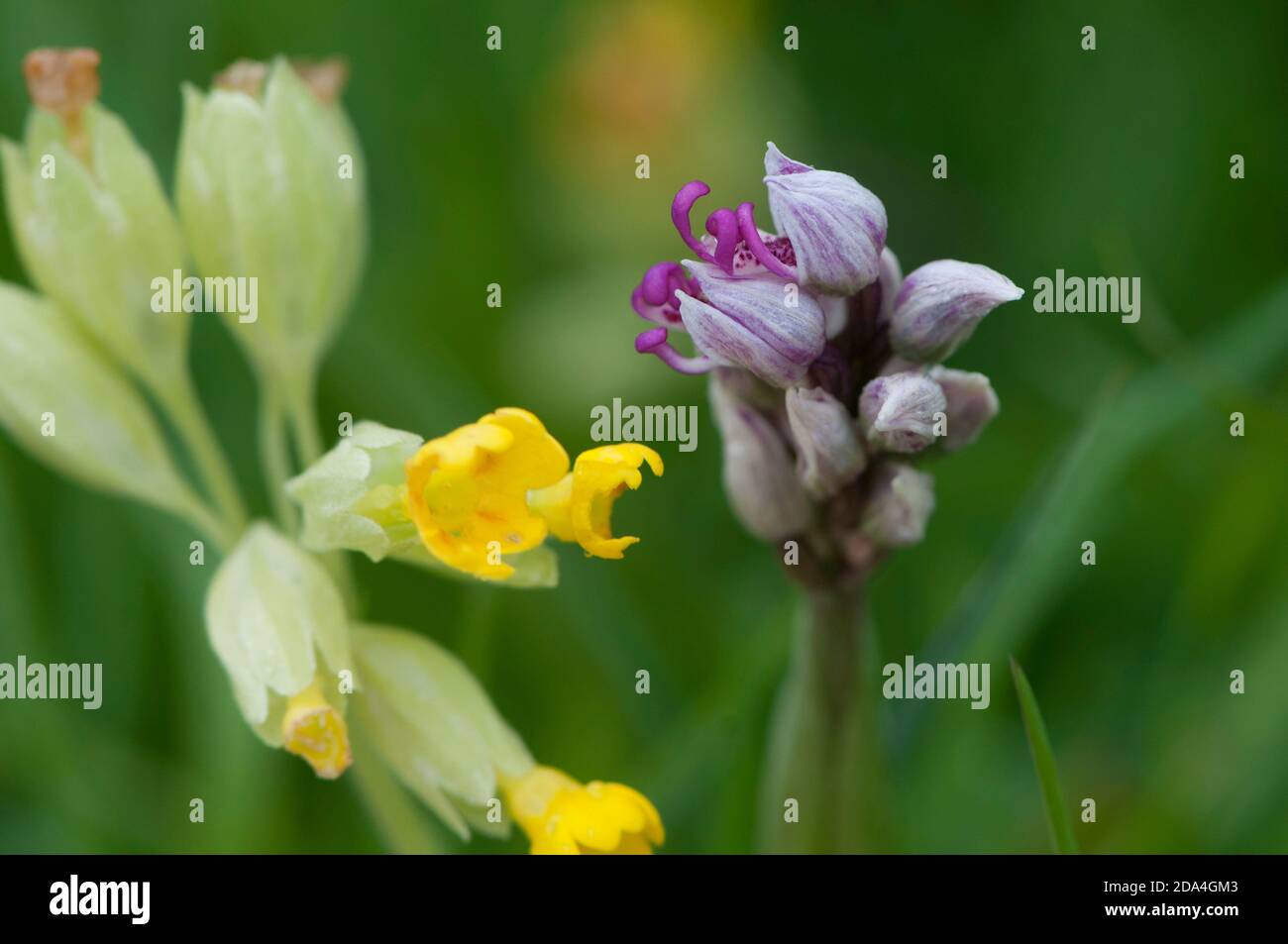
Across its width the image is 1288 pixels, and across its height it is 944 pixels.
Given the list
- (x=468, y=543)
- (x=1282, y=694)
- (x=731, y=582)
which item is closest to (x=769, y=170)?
(x=468, y=543)

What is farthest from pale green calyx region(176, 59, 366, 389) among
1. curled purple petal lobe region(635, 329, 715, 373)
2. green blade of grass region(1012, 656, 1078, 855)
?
green blade of grass region(1012, 656, 1078, 855)

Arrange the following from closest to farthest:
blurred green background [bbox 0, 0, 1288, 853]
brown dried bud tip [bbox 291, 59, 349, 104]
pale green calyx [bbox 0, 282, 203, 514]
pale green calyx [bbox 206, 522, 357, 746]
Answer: pale green calyx [bbox 206, 522, 357, 746] < pale green calyx [bbox 0, 282, 203, 514] < brown dried bud tip [bbox 291, 59, 349, 104] < blurred green background [bbox 0, 0, 1288, 853]

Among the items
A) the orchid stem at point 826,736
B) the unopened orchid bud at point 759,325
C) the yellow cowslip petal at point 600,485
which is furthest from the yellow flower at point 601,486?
the orchid stem at point 826,736

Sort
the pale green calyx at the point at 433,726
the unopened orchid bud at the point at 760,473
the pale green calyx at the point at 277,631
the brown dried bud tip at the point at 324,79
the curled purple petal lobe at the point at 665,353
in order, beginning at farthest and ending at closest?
the brown dried bud tip at the point at 324,79, the pale green calyx at the point at 433,726, the pale green calyx at the point at 277,631, the unopened orchid bud at the point at 760,473, the curled purple petal lobe at the point at 665,353

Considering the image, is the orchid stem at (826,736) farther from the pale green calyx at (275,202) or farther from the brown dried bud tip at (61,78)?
the brown dried bud tip at (61,78)

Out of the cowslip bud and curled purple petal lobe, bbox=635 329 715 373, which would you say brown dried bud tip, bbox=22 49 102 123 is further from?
curled purple petal lobe, bbox=635 329 715 373
